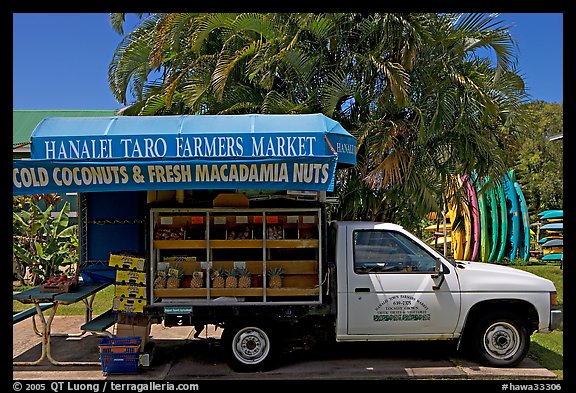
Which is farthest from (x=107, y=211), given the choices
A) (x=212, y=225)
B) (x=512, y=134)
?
(x=512, y=134)

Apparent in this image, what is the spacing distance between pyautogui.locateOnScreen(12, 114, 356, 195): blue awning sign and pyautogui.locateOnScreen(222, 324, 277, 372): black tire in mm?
1789

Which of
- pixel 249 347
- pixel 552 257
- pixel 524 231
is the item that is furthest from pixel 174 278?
pixel 552 257

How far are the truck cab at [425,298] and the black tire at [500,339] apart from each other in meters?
0.01

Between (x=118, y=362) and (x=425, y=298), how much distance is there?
12.5ft

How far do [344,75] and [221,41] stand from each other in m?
2.66

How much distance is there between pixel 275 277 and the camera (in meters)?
6.54

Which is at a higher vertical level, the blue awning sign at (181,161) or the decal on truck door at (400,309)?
the blue awning sign at (181,161)

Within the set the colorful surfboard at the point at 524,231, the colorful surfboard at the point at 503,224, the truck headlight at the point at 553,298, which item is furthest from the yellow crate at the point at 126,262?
the colorful surfboard at the point at 524,231

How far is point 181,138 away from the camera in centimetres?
613

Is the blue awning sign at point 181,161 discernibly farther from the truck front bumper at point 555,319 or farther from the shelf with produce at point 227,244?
the truck front bumper at point 555,319

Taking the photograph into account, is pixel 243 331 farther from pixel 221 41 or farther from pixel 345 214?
pixel 221 41

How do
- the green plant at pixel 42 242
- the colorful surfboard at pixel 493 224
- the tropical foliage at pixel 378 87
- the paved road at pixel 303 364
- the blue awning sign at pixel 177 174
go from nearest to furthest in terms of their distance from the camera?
the blue awning sign at pixel 177 174 → the paved road at pixel 303 364 → the tropical foliage at pixel 378 87 → the green plant at pixel 42 242 → the colorful surfboard at pixel 493 224

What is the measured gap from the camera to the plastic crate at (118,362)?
635 centimetres

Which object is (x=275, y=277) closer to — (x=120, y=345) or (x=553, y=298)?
(x=120, y=345)
